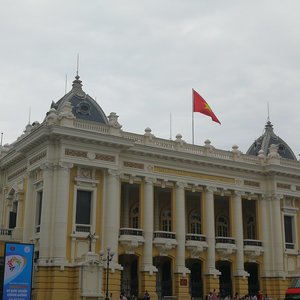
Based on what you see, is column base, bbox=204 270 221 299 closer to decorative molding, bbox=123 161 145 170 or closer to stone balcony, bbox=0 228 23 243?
decorative molding, bbox=123 161 145 170

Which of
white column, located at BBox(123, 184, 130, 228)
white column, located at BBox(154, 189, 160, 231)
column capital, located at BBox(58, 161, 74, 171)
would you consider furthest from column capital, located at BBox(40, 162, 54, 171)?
white column, located at BBox(154, 189, 160, 231)

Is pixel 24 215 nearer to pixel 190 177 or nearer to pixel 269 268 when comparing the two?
pixel 190 177

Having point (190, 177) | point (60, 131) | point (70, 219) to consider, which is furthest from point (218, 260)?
point (60, 131)

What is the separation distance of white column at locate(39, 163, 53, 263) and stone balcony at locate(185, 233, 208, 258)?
10.9 m

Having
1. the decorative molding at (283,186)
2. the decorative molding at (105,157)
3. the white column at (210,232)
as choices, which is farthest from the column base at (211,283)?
the decorative molding at (105,157)

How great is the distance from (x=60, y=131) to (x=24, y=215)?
Answer: 24.0 feet

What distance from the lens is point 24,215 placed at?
131 feet

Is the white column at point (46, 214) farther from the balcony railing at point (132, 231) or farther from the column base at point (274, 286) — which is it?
the column base at point (274, 286)

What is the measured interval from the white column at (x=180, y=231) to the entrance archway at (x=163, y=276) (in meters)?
1.96

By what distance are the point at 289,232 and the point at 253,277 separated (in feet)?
15.9

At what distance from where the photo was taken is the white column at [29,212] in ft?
127

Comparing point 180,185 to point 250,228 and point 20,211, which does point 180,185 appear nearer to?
point 250,228

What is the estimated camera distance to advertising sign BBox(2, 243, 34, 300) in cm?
3198

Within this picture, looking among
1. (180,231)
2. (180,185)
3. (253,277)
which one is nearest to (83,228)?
(180,231)
